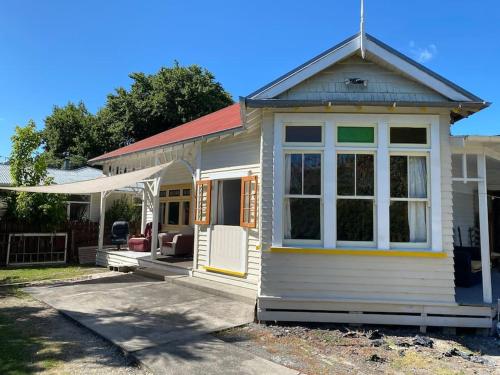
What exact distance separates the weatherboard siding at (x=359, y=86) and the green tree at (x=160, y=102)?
2321 cm

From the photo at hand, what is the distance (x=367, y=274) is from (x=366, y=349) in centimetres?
132

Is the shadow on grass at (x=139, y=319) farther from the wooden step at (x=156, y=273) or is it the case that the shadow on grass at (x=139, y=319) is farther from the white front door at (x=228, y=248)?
the white front door at (x=228, y=248)

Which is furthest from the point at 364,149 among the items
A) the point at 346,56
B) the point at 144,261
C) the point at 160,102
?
the point at 160,102

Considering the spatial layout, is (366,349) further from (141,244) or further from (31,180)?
(31,180)

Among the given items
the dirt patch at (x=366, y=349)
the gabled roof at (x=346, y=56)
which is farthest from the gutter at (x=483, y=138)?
the dirt patch at (x=366, y=349)

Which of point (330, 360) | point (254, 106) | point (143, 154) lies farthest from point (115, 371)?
point (143, 154)

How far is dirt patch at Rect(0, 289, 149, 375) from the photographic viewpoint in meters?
4.24

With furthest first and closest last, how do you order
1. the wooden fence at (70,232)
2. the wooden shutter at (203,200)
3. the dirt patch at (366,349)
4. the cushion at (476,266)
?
1. the wooden fence at (70,232)
2. the wooden shutter at (203,200)
3. the cushion at (476,266)
4. the dirt patch at (366,349)

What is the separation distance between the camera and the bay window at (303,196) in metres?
6.44

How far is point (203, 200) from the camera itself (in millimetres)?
9141

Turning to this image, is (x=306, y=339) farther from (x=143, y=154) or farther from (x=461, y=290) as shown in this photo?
(x=143, y=154)

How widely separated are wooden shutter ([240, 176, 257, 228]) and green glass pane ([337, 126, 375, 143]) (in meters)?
2.10

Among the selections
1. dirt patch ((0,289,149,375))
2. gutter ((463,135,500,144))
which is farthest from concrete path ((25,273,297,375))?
gutter ((463,135,500,144))

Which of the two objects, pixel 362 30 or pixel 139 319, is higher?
pixel 362 30
